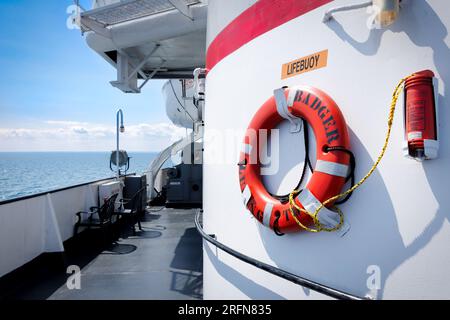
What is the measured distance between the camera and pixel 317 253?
1.72m

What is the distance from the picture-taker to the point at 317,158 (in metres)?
1.58

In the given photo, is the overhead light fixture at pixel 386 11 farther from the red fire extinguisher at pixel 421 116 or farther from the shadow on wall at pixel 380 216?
the red fire extinguisher at pixel 421 116

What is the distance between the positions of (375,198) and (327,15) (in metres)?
1.08

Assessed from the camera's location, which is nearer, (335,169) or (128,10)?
(335,169)

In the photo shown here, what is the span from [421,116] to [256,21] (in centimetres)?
144

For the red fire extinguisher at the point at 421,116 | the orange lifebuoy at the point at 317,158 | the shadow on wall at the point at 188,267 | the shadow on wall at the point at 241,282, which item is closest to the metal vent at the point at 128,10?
the orange lifebuoy at the point at 317,158

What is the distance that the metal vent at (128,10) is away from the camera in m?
4.48

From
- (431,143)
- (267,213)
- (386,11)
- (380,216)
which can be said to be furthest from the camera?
(267,213)

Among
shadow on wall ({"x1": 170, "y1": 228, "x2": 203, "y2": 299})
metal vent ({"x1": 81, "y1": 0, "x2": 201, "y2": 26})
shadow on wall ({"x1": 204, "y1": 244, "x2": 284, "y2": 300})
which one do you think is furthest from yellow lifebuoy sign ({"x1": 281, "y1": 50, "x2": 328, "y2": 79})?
metal vent ({"x1": 81, "y1": 0, "x2": 201, "y2": 26})

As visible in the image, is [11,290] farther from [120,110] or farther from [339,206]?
[120,110]

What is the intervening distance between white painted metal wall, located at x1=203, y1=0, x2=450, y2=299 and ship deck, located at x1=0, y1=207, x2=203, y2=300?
1.66 meters

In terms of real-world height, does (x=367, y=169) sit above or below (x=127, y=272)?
above

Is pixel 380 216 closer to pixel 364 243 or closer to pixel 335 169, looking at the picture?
pixel 364 243

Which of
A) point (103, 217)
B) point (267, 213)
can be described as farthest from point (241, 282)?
point (103, 217)
